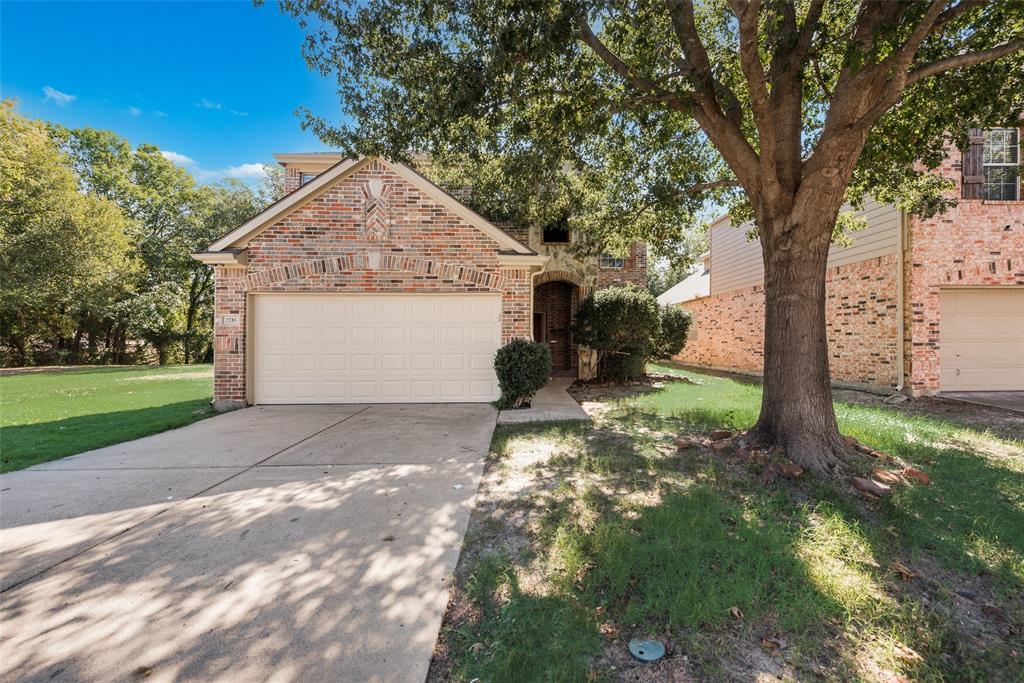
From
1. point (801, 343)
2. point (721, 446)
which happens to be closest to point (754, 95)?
point (801, 343)

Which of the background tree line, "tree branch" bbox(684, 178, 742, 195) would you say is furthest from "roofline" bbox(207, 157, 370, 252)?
the background tree line

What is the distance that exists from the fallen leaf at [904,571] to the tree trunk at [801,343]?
1.72 meters

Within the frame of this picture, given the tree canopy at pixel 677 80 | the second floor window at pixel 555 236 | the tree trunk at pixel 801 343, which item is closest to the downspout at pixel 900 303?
the tree canopy at pixel 677 80

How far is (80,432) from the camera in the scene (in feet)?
19.4

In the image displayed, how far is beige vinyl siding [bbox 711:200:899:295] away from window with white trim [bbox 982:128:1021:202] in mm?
1938

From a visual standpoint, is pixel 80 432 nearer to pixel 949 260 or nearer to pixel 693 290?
pixel 949 260

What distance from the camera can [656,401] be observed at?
28.8 ft

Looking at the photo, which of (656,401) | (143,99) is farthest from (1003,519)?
(143,99)

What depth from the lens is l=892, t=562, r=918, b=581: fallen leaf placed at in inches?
97.8

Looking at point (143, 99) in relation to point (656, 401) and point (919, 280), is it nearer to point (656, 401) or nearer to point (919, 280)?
point (656, 401)

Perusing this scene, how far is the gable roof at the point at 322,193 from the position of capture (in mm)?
7941

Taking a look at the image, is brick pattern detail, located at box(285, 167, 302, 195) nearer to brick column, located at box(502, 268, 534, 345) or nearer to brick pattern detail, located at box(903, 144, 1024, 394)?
brick column, located at box(502, 268, 534, 345)

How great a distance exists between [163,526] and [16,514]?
132 cm

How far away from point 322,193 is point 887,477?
9342 millimetres
